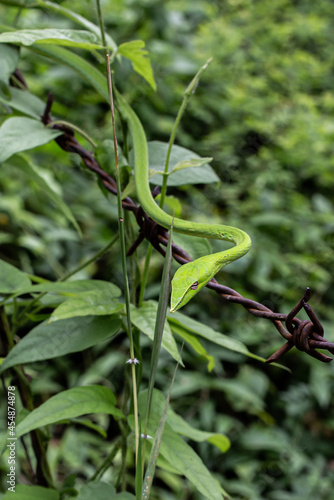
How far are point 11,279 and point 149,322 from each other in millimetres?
310

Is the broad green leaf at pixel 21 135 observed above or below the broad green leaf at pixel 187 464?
above

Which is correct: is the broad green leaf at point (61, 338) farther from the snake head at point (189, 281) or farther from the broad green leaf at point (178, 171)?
the broad green leaf at point (178, 171)

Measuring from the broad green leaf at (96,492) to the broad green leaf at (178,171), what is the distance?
535 millimetres

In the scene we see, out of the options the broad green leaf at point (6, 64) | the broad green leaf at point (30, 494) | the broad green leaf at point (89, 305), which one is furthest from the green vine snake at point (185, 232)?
the broad green leaf at point (30, 494)

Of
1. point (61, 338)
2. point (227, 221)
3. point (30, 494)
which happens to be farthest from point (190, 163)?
point (227, 221)

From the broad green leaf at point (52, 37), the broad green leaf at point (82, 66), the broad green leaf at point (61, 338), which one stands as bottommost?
the broad green leaf at point (61, 338)

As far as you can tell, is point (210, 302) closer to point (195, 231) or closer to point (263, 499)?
point (263, 499)

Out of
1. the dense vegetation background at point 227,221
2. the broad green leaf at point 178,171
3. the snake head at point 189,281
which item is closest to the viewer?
the snake head at point 189,281

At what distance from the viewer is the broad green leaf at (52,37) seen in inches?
28.6

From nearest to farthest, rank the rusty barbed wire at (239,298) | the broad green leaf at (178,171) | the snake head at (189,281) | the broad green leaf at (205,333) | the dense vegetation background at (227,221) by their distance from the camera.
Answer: the rusty barbed wire at (239,298) → the snake head at (189,281) → the broad green leaf at (205,333) → the broad green leaf at (178,171) → the dense vegetation background at (227,221)

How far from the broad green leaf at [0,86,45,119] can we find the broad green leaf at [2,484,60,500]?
2.24 ft

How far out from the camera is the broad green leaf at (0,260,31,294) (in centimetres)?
86

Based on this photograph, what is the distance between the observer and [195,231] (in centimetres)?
82

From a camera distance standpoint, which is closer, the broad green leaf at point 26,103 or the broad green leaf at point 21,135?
the broad green leaf at point 21,135
